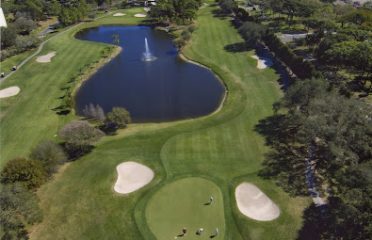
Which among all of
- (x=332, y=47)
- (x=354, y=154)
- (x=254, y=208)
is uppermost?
(x=332, y=47)

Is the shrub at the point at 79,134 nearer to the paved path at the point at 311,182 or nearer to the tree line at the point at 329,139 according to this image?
the tree line at the point at 329,139

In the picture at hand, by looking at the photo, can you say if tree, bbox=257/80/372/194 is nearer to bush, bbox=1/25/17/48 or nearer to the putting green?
the putting green

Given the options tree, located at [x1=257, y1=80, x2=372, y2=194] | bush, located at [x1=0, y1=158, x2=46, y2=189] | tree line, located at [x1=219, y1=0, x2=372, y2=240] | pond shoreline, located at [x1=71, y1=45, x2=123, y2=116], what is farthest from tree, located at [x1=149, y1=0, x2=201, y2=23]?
bush, located at [x1=0, y1=158, x2=46, y2=189]

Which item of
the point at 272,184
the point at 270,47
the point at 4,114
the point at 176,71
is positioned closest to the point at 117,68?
the point at 176,71

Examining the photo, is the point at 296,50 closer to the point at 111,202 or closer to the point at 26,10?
the point at 111,202

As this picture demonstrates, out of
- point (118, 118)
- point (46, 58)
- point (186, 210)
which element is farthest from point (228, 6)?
point (186, 210)
